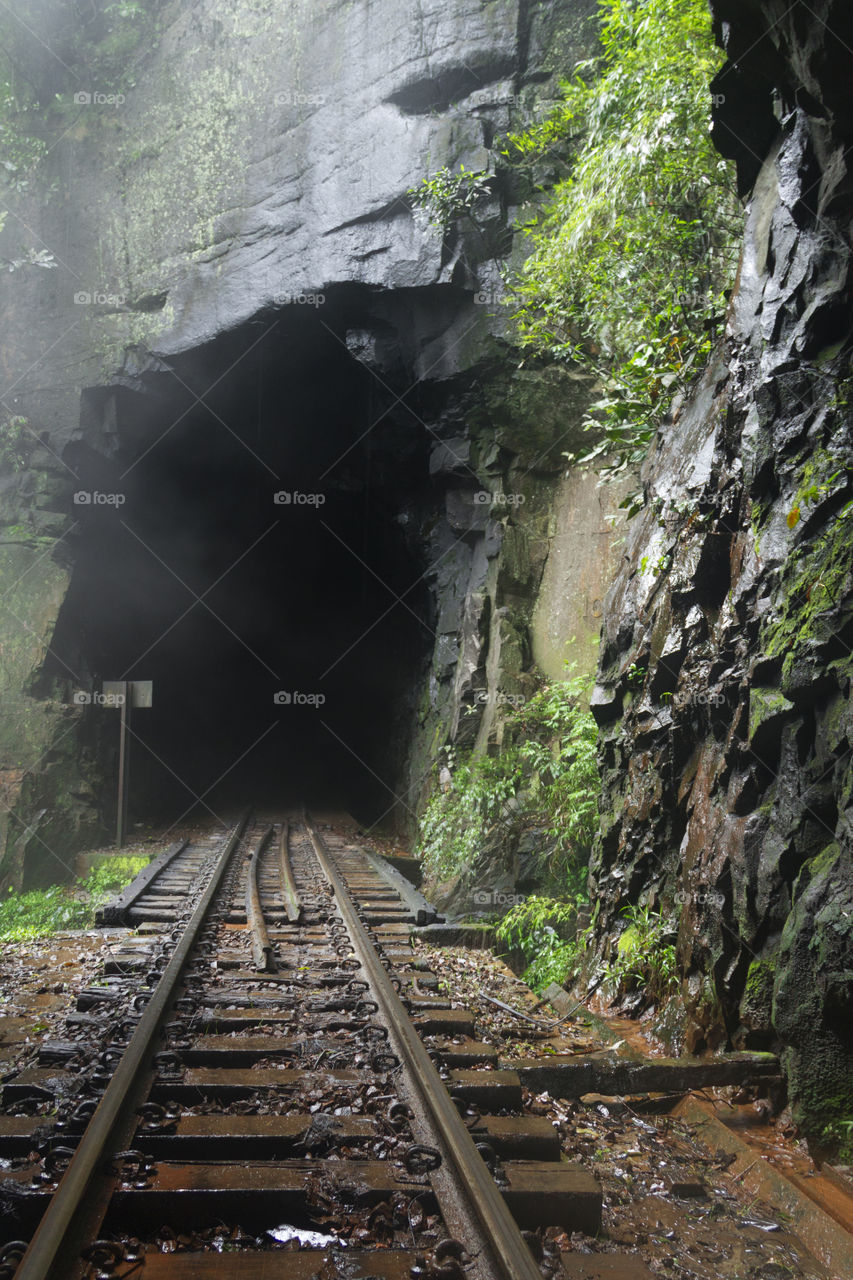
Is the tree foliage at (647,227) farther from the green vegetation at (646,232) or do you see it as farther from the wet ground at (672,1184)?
the wet ground at (672,1184)

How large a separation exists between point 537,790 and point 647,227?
17.7ft

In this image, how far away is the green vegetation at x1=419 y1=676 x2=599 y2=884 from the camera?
691 centimetres

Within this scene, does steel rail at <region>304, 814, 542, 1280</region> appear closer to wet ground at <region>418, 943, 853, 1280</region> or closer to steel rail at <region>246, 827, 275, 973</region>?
wet ground at <region>418, 943, 853, 1280</region>

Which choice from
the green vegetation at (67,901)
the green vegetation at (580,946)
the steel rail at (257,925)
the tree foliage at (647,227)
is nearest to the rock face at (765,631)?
the green vegetation at (580,946)

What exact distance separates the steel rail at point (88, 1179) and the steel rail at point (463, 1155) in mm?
A: 1087

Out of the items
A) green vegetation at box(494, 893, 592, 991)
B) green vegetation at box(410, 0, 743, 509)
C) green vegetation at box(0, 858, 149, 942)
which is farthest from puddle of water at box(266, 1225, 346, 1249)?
green vegetation at box(0, 858, 149, 942)

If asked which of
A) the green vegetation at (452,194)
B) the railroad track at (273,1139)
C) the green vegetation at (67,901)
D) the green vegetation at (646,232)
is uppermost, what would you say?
the green vegetation at (452,194)

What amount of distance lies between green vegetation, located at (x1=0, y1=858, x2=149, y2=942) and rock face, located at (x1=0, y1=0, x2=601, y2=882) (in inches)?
31.4

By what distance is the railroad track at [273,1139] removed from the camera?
2178mm

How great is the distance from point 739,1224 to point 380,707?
16118 mm

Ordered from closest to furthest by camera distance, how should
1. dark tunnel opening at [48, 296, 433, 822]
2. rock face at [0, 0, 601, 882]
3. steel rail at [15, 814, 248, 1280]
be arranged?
steel rail at [15, 814, 248, 1280], rock face at [0, 0, 601, 882], dark tunnel opening at [48, 296, 433, 822]

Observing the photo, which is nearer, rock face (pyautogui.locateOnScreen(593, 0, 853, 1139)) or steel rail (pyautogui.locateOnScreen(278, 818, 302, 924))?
rock face (pyautogui.locateOnScreen(593, 0, 853, 1139))

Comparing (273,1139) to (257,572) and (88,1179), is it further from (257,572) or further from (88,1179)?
(257,572)

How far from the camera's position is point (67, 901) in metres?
10.7
